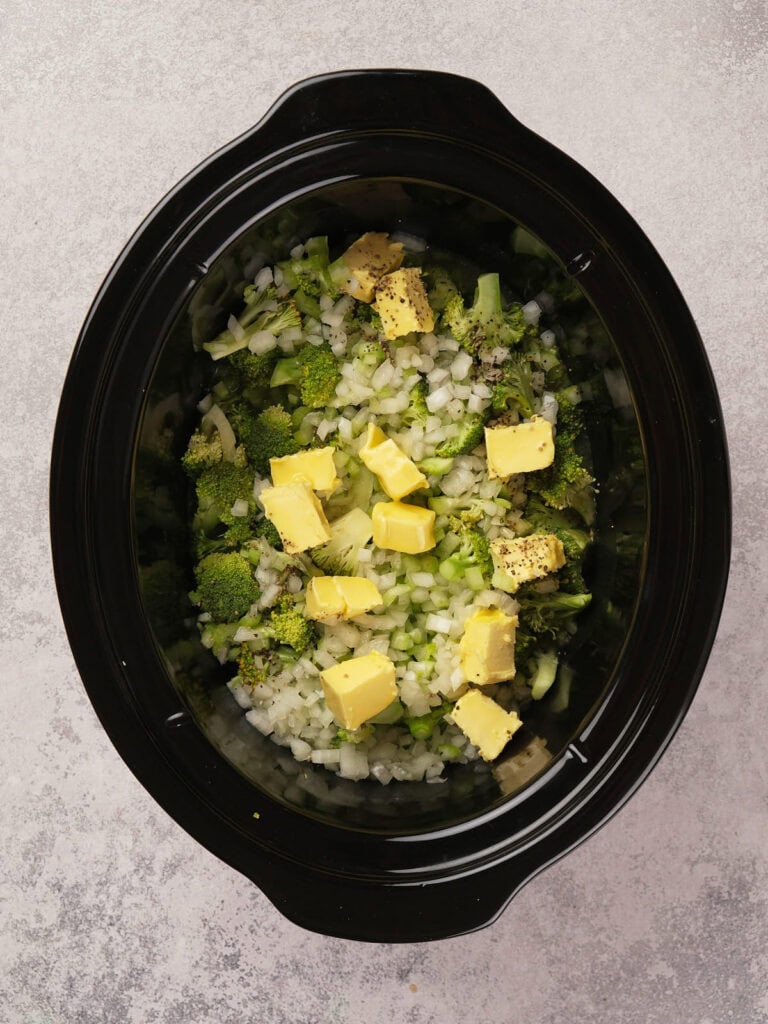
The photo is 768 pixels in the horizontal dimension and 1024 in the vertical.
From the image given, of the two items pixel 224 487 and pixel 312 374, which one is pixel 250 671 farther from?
pixel 312 374

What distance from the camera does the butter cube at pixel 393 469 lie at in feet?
6.17

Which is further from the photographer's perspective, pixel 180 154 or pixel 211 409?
pixel 180 154

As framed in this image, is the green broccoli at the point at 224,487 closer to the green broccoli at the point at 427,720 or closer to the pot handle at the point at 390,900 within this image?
the green broccoli at the point at 427,720

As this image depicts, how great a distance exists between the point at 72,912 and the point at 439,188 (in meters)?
2.07

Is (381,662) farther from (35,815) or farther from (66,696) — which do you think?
(35,815)

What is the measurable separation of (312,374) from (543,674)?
879mm

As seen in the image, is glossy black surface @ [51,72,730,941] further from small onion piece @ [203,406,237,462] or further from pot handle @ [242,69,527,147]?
small onion piece @ [203,406,237,462]

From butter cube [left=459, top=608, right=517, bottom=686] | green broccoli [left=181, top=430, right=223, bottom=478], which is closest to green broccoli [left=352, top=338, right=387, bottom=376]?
green broccoli [left=181, top=430, right=223, bottom=478]

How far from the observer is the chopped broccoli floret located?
6.50 ft

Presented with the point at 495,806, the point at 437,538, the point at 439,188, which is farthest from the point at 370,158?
the point at 495,806

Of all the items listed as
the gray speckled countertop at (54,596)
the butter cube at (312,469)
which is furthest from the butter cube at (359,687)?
the gray speckled countertop at (54,596)

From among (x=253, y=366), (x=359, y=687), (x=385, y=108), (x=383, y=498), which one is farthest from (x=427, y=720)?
(x=385, y=108)

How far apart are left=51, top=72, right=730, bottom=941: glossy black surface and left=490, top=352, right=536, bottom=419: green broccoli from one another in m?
0.19

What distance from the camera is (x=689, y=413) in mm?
1774
